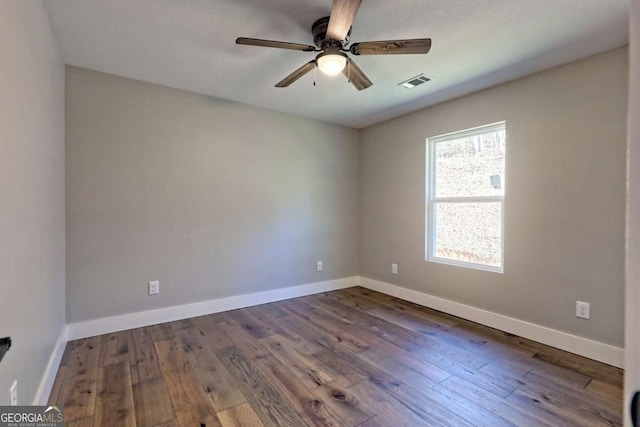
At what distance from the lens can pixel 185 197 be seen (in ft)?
10.3

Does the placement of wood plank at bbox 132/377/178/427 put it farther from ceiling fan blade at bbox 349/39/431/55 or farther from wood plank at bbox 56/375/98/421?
ceiling fan blade at bbox 349/39/431/55

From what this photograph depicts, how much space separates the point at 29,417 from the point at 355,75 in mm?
2602

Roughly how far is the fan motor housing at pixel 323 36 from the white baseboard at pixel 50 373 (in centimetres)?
267

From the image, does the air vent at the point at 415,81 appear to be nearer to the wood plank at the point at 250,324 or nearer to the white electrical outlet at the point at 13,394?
the wood plank at the point at 250,324

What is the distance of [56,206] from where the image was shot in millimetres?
2258

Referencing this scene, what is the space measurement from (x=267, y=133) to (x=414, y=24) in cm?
213

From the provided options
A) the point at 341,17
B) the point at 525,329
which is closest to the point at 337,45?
the point at 341,17

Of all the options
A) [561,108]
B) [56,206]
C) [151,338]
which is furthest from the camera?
[151,338]

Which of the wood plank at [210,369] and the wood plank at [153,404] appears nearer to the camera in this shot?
the wood plank at [153,404]

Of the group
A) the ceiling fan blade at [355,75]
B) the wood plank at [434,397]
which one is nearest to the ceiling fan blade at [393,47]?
the ceiling fan blade at [355,75]

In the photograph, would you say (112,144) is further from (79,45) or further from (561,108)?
(561,108)

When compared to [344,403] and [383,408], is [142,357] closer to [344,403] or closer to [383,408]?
[344,403]


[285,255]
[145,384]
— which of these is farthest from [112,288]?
[285,255]

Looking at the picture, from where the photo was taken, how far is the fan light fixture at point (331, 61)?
1914 millimetres
